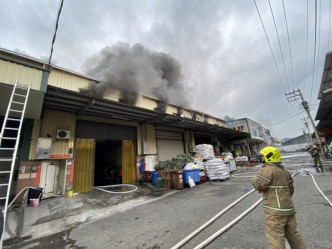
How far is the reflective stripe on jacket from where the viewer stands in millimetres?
2051

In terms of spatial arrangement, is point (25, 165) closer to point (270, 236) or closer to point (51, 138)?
point (51, 138)

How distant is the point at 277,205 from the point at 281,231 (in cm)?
30

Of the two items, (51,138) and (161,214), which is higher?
(51,138)

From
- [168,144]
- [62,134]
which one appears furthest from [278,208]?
[168,144]

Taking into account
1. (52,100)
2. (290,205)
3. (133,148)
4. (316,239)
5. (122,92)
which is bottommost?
(316,239)

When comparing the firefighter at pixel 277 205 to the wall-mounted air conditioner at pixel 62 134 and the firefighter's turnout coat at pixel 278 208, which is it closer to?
the firefighter's turnout coat at pixel 278 208

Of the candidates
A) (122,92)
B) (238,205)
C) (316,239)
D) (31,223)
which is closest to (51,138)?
(31,223)

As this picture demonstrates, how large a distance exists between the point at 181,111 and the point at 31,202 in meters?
12.3

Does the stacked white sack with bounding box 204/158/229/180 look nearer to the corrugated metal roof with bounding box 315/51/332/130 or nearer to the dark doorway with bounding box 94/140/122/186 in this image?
the dark doorway with bounding box 94/140/122/186

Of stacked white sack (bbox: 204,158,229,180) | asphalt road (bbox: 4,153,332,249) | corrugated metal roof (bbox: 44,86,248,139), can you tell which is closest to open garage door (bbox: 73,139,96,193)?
corrugated metal roof (bbox: 44,86,248,139)

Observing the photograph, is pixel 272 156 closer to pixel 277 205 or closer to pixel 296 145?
pixel 277 205

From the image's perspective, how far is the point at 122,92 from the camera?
30.4 feet

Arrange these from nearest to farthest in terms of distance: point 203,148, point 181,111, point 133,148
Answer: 1. point 133,148
2. point 203,148
3. point 181,111

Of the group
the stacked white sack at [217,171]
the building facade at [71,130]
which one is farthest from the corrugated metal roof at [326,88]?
the building facade at [71,130]
